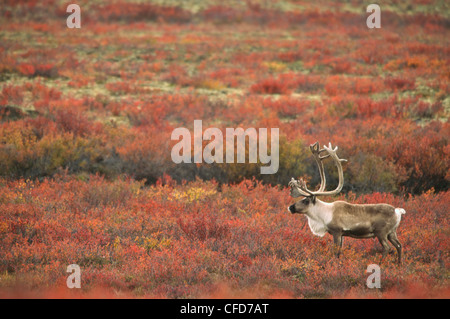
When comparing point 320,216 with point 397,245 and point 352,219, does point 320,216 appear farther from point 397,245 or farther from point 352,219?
point 397,245

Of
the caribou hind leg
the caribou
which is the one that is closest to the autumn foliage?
the caribou hind leg

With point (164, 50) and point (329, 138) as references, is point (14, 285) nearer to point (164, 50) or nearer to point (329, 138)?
point (329, 138)

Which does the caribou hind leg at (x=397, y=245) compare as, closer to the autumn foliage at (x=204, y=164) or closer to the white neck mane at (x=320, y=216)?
the autumn foliage at (x=204, y=164)

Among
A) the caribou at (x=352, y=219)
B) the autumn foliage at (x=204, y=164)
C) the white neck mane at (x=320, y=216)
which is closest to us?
the autumn foliage at (x=204, y=164)

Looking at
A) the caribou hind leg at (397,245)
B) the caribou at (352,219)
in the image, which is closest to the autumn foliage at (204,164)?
the caribou hind leg at (397,245)

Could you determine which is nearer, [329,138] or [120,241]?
[120,241]

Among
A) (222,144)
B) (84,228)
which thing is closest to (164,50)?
(222,144)

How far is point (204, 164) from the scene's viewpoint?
31.1ft

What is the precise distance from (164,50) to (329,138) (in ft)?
39.4

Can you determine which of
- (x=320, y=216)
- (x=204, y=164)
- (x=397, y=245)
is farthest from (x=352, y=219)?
(x=204, y=164)

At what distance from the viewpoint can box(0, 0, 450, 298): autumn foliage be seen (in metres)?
5.37

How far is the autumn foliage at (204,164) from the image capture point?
5371 mm
